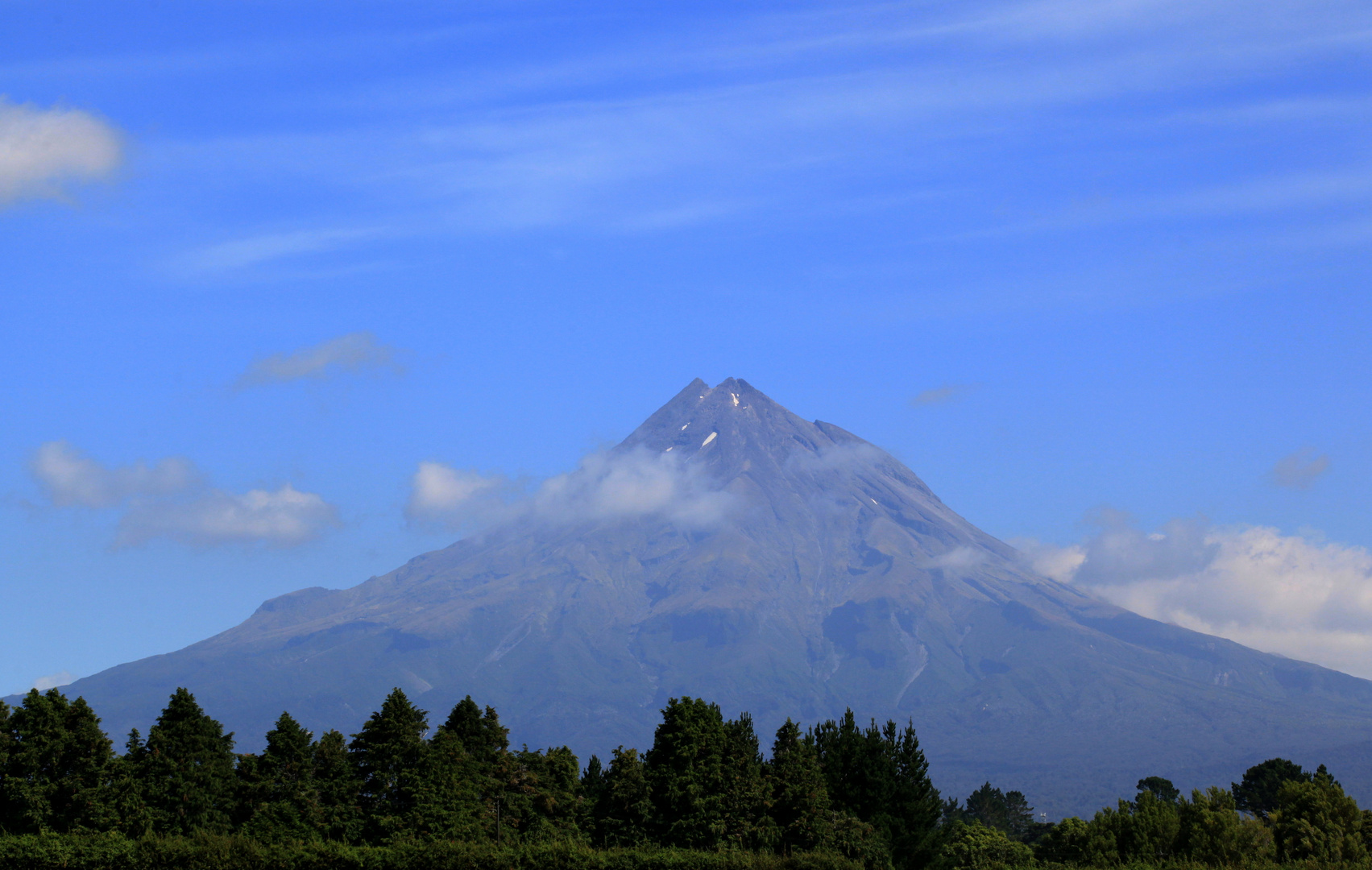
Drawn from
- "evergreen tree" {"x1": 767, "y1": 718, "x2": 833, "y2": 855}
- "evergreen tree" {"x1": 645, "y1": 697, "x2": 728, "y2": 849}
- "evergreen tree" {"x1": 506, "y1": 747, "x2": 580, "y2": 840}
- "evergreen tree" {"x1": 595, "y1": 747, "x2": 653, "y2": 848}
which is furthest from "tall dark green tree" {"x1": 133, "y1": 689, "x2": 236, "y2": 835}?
"evergreen tree" {"x1": 767, "y1": 718, "x2": 833, "y2": 855}

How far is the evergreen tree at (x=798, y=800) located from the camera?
70.5 m

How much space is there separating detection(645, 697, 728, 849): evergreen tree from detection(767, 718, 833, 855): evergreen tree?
296cm

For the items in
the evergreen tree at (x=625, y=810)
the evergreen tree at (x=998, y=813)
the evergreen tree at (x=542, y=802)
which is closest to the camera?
the evergreen tree at (x=625, y=810)

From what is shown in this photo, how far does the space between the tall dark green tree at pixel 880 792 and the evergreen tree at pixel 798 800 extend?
230 inches

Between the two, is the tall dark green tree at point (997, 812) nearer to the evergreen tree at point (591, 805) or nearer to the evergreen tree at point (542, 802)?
the evergreen tree at point (591, 805)

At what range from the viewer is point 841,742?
82.9 m

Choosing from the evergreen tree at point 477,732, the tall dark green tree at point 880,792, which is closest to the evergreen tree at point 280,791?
the evergreen tree at point 477,732

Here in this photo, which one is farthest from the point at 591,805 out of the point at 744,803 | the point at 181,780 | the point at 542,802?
the point at 181,780

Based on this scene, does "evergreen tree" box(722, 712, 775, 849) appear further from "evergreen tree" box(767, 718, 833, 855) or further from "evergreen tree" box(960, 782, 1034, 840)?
"evergreen tree" box(960, 782, 1034, 840)

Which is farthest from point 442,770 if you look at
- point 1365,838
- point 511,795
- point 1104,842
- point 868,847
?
point 1365,838

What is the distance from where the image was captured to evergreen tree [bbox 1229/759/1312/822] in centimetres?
14225

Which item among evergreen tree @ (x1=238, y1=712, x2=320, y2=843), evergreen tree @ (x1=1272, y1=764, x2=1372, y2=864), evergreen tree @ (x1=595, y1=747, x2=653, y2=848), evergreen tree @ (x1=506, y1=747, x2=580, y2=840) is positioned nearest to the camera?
evergreen tree @ (x1=238, y1=712, x2=320, y2=843)

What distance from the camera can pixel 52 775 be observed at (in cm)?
6781

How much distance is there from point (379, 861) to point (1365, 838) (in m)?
55.1
